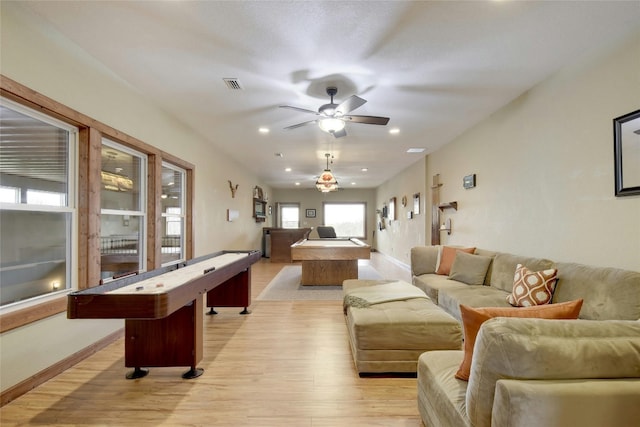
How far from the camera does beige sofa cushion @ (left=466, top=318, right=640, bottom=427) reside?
40.3 inches

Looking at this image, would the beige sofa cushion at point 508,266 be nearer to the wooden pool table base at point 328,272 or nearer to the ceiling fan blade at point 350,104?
the ceiling fan blade at point 350,104

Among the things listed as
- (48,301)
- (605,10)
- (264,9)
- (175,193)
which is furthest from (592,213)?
(175,193)

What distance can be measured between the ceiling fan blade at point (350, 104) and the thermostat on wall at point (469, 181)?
2.61 metres

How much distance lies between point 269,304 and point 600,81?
440 centimetres

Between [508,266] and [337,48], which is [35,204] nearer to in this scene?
[337,48]

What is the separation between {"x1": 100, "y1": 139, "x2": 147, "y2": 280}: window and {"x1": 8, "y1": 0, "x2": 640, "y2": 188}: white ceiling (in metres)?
0.80

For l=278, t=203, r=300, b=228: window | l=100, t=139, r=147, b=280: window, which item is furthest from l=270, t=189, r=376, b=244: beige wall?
l=100, t=139, r=147, b=280: window

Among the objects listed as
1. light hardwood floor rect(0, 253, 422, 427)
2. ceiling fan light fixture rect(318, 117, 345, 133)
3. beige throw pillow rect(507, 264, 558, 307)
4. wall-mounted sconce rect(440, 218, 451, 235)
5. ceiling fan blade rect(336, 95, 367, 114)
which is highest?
ceiling fan blade rect(336, 95, 367, 114)

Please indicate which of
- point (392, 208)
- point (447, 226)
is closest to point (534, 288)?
point (447, 226)

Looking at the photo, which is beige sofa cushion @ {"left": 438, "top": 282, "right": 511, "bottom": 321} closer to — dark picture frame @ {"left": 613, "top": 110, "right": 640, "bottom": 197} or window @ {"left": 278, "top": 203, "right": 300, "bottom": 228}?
dark picture frame @ {"left": 613, "top": 110, "right": 640, "bottom": 197}

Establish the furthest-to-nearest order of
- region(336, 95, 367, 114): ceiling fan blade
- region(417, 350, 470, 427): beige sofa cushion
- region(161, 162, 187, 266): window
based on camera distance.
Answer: region(161, 162, 187, 266): window, region(336, 95, 367, 114): ceiling fan blade, region(417, 350, 470, 427): beige sofa cushion

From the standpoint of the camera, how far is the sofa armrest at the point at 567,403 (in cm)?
98

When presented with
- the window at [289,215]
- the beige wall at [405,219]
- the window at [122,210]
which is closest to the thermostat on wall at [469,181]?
the beige wall at [405,219]

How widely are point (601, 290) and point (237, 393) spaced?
9.29 ft
